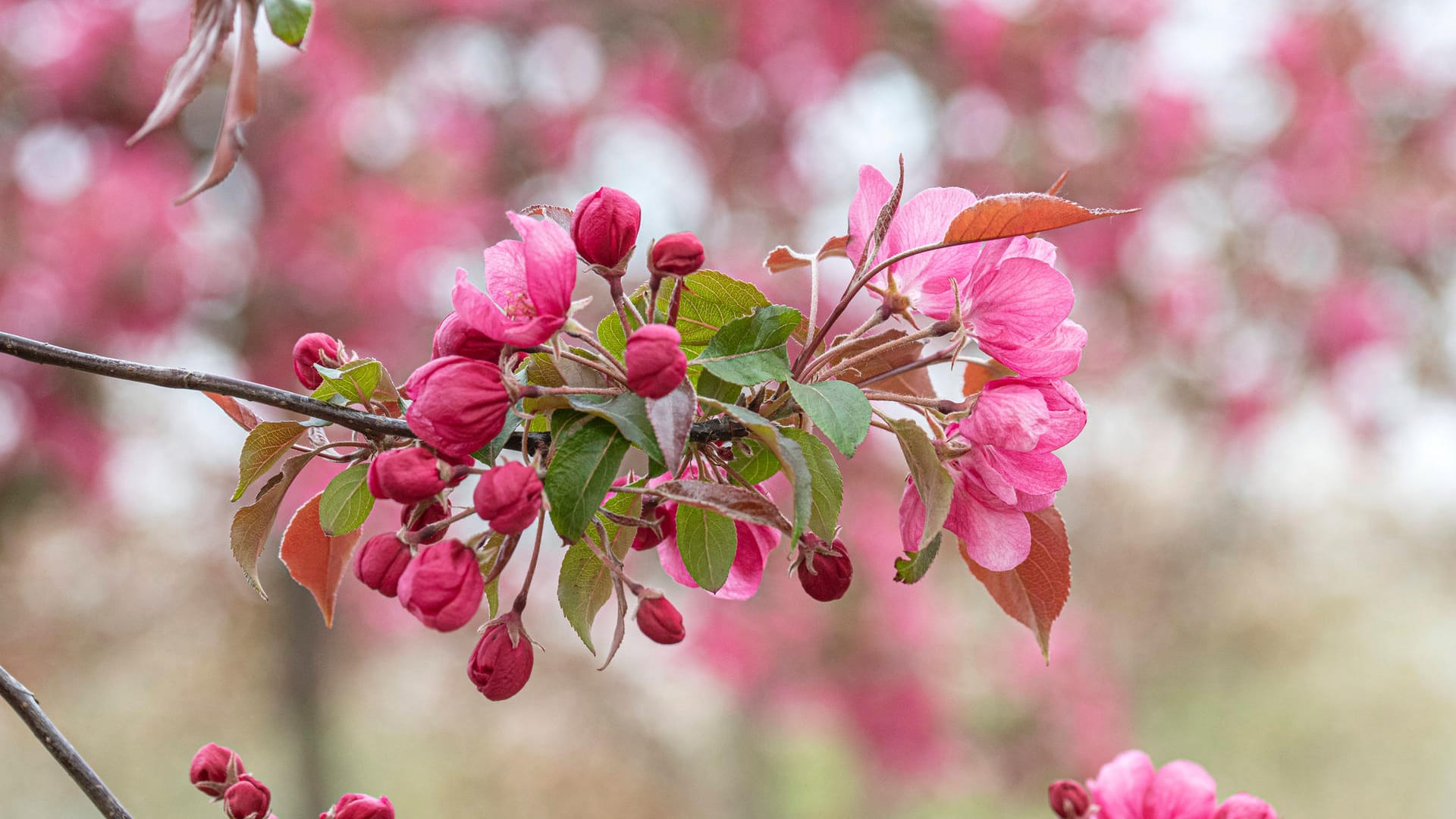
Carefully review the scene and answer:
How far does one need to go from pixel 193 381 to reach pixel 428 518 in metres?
0.08

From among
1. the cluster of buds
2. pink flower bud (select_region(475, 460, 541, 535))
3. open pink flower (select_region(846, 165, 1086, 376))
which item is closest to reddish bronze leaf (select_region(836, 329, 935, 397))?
open pink flower (select_region(846, 165, 1086, 376))

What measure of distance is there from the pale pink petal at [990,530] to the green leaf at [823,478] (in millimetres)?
37

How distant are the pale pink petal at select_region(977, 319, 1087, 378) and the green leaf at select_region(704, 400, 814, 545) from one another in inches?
3.2

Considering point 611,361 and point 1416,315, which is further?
point 1416,315

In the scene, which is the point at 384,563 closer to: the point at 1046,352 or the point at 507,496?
the point at 507,496

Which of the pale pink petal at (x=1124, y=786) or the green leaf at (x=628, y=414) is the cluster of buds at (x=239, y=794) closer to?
the green leaf at (x=628, y=414)

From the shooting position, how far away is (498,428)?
0.28 m

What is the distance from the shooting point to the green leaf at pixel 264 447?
32cm

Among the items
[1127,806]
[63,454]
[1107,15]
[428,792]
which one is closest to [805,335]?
[1127,806]

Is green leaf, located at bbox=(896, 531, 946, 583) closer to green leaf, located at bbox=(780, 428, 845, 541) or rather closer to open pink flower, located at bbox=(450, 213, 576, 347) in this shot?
green leaf, located at bbox=(780, 428, 845, 541)

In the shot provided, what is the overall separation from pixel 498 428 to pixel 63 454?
5.85ft

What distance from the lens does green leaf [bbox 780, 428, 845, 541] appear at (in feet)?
1.00

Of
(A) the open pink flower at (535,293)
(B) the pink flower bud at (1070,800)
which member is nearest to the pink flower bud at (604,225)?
(A) the open pink flower at (535,293)

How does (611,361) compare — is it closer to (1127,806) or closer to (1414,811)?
(1127,806)
